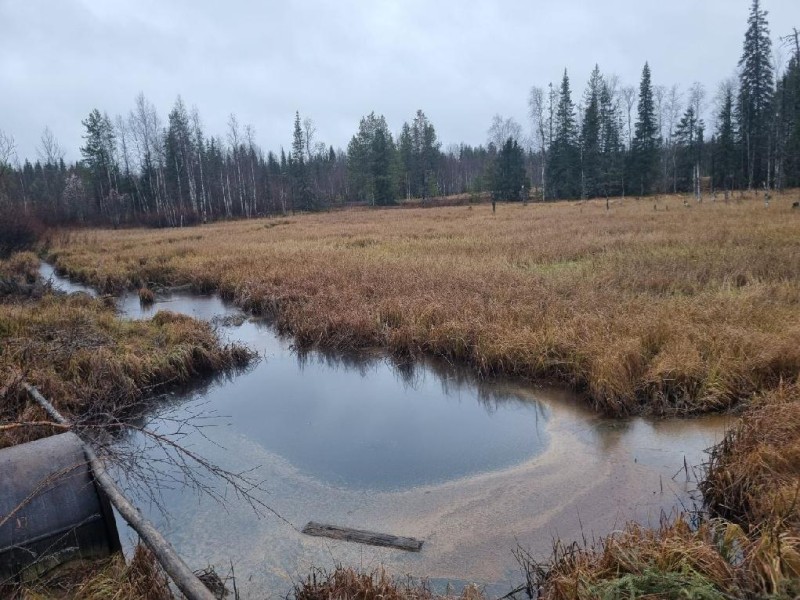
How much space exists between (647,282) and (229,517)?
33.1 feet

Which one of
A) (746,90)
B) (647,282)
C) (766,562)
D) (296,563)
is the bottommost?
(296,563)

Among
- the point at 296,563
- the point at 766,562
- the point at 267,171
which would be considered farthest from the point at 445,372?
the point at 267,171

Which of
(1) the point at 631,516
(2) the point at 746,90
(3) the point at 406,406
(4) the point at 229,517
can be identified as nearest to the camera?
(1) the point at 631,516

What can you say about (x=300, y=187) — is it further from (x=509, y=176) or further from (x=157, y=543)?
(x=157, y=543)

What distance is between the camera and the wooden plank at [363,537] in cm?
493

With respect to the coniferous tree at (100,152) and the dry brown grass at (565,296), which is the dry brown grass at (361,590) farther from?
the coniferous tree at (100,152)

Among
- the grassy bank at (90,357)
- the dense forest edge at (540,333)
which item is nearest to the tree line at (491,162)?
the dense forest edge at (540,333)

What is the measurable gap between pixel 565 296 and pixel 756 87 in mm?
44770

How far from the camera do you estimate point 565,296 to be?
11.4 metres

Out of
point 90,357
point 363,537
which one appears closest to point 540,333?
point 363,537

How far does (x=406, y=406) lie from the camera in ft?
27.6

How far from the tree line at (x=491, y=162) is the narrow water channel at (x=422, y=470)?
125 ft

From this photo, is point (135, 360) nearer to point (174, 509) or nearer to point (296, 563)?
point (174, 509)

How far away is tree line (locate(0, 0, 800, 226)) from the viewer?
4372 cm
